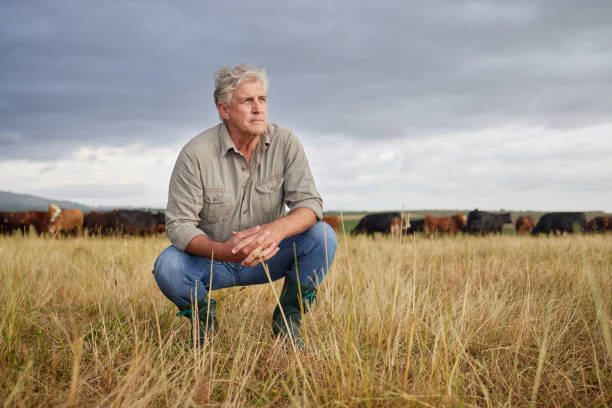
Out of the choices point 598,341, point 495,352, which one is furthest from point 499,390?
point 598,341

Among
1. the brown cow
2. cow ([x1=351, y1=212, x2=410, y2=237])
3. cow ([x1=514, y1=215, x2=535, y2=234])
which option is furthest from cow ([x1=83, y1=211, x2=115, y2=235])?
cow ([x1=514, y1=215, x2=535, y2=234])

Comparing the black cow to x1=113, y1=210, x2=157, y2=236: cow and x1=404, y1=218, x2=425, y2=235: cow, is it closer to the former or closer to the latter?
x1=404, y1=218, x2=425, y2=235: cow

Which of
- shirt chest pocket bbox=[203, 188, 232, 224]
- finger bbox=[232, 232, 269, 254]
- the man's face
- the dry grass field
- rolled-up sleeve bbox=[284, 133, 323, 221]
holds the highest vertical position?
the man's face

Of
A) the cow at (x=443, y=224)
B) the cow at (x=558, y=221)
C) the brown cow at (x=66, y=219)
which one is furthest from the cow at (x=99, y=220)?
the cow at (x=558, y=221)

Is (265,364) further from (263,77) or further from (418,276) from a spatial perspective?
(418,276)

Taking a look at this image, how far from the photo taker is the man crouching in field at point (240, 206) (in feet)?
9.57

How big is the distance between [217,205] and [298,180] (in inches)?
25.4

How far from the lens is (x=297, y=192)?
3.17m

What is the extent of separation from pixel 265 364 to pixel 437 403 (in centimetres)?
101

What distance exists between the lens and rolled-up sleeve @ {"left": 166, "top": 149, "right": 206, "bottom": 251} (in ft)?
9.90

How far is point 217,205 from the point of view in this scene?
316 centimetres

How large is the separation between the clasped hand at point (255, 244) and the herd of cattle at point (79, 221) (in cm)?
1530

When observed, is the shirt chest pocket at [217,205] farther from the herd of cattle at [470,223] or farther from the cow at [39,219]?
the cow at [39,219]

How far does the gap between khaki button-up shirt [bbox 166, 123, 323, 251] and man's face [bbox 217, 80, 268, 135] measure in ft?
0.68
